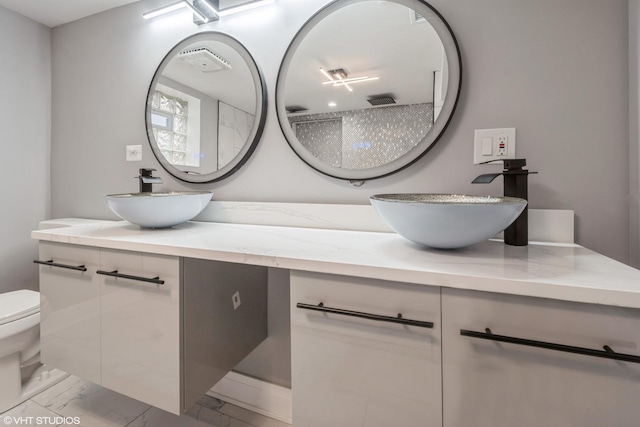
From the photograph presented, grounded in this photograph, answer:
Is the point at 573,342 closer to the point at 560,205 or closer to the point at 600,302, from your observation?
the point at 600,302

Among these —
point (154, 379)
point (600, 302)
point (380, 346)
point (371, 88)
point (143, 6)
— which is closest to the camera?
point (600, 302)

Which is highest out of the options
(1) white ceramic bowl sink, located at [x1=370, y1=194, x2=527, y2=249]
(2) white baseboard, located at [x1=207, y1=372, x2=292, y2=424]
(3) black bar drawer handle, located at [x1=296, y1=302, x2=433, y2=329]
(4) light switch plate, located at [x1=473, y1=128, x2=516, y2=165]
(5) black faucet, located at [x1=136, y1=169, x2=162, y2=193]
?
(4) light switch plate, located at [x1=473, y1=128, x2=516, y2=165]

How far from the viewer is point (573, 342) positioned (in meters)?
0.56

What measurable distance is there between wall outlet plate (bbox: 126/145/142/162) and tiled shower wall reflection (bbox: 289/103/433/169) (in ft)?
3.46

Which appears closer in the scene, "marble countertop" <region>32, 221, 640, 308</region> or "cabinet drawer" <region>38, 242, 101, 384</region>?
"marble countertop" <region>32, 221, 640, 308</region>

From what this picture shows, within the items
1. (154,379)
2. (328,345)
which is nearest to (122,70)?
(154,379)

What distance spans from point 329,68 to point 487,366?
4.07 feet

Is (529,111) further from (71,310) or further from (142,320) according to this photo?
(71,310)

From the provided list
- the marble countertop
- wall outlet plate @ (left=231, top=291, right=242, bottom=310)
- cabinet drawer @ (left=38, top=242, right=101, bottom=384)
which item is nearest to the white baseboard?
wall outlet plate @ (left=231, top=291, right=242, bottom=310)

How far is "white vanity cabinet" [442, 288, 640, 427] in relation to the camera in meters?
0.54

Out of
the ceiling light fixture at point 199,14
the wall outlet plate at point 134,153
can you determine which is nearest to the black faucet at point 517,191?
the ceiling light fixture at point 199,14

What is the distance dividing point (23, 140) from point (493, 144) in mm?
2824

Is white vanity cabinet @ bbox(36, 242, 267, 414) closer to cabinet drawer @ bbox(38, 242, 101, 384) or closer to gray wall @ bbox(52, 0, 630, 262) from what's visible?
cabinet drawer @ bbox(38, 242, 101, 384)

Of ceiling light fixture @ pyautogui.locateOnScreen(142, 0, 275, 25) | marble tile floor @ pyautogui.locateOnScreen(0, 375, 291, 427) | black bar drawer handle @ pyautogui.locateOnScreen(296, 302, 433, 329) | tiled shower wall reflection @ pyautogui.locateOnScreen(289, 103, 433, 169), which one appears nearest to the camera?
black bar drawer handle @ pyautogui.locateOnScreen(296, 302, 433, 329)
